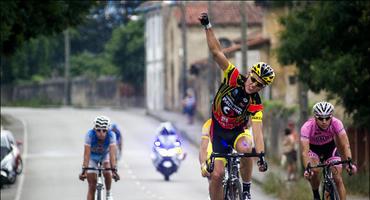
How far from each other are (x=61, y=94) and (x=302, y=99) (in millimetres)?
69418

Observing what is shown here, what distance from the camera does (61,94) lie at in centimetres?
10106

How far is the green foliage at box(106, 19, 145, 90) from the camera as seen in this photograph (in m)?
91.4

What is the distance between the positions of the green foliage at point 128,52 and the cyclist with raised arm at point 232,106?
253 ft

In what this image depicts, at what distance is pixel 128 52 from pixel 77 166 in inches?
2075

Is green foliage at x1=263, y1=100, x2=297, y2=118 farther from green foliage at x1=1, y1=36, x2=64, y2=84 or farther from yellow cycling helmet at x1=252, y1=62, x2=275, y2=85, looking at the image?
green foliage at x1=1, y1=36, x2=64, y2=84

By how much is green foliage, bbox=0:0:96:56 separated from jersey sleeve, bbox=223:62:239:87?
15.9m

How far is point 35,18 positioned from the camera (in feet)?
106

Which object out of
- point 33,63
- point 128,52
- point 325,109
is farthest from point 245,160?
point 33,63

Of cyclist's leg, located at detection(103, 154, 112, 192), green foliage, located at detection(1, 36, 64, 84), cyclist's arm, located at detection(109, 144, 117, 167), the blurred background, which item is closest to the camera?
cyclist's arm, located at detection(109, 144, 117, 167)

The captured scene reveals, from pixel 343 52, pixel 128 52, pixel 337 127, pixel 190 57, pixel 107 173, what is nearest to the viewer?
pixel 337 127

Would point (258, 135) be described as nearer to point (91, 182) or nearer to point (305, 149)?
point (305, 149)

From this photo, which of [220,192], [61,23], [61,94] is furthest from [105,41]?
[220,192]

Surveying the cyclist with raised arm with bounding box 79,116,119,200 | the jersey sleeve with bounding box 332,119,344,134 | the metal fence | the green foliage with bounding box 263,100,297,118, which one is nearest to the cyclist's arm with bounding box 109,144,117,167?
the cyclist with raised arm with bounding box 79,116,119,200

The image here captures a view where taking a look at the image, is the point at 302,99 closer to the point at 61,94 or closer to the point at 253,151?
the point at 253,151
